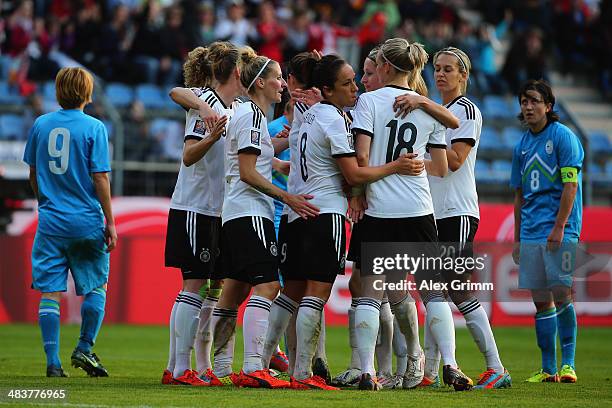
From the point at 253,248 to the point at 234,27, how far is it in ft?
43.7

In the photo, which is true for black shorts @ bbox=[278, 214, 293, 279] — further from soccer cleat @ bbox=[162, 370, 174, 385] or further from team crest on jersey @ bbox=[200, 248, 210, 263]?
soccer cleat @ bbox=[162, 370, 174, 385]

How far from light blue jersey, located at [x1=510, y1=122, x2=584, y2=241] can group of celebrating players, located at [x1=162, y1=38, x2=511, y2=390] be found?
3.84ft

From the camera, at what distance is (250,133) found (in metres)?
7.14

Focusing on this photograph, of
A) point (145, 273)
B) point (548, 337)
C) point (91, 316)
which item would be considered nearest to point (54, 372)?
point (91, 316)

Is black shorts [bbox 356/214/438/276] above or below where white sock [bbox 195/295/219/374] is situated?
above

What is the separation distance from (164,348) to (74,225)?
3.38m

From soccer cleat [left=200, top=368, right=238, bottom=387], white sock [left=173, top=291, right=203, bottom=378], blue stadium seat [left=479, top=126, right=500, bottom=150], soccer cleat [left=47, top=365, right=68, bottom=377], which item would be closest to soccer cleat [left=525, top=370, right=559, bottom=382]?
soccer cleat [left=200, top=368, right=238, bottom=387]

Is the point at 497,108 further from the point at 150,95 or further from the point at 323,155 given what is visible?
the point at 323,155

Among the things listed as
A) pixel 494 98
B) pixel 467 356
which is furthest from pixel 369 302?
pixel 494 98

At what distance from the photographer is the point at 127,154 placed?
54.8 ft

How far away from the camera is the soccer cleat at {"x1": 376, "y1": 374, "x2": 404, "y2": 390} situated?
753cm

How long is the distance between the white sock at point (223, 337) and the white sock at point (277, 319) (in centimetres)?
25

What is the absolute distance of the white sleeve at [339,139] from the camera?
23.2 ft

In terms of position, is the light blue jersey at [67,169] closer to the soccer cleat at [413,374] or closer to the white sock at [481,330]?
the soccer cleat at [413,374]
